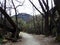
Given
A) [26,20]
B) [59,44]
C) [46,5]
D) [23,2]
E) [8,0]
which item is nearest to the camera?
[59,44]

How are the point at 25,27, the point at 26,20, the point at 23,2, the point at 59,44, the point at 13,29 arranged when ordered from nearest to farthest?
1. the point at 59,44
2. the point at 13,29
3. the point at 23,2
4. the point at 25,27
5. the point at 26,20

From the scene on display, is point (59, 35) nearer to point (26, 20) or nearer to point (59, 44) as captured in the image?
point (59, 44)

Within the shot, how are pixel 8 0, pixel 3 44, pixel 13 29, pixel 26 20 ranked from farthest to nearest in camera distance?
pixel 26 20
pixel 8 0
pixel 13 29
pixel 3 44

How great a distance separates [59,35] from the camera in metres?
12.8

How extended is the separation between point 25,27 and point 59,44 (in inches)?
1892

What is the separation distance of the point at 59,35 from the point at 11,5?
17.1 m

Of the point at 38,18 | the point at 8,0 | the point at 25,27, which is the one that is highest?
the point at 8,0

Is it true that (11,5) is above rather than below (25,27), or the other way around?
above

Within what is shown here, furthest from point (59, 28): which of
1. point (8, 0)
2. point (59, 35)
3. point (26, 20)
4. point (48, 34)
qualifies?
point (26, 20)

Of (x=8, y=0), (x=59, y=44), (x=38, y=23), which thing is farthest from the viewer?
(x=38, y=23)

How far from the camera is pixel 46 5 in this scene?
829 inches

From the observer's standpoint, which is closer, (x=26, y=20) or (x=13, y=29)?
(x=13, y=29)

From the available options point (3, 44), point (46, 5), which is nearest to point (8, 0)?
point (46, 5)

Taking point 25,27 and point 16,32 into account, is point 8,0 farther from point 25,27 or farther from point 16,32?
point 25,27
